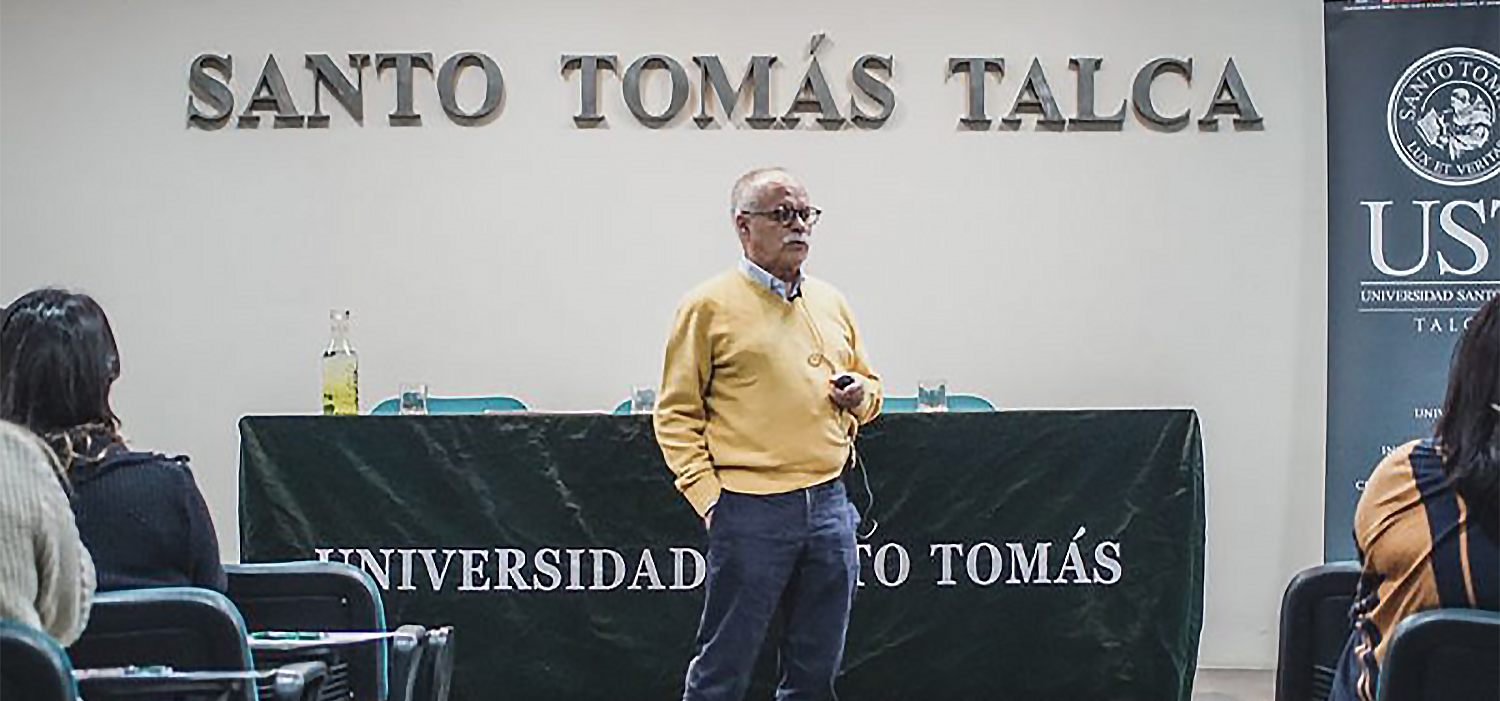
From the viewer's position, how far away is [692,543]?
3996 mm

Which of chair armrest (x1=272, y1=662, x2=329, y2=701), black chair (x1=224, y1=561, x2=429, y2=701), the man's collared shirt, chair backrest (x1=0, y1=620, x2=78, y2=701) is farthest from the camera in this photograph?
the man's collared shirt

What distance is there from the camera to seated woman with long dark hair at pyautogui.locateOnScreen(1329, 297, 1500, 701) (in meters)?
1.94

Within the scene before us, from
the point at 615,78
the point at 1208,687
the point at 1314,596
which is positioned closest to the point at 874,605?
the point at 1208,687

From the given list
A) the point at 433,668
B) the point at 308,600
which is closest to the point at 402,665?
the point at 433,668

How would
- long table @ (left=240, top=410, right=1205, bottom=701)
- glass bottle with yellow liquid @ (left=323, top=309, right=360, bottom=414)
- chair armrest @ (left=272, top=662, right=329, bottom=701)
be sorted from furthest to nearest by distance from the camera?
glass bottle with yellow liquid @ (left=323, top=309, right=360, bottom=414), long table @ (left=240, top=410, right=1205, bottom=701), chair armrest @ (left=272, top=662, right=329, bottom=701)

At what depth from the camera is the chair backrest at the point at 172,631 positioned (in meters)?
2.12

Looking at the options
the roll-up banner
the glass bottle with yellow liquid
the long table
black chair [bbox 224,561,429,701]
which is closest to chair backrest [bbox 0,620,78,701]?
black chair [bbox 224,561,429,701]

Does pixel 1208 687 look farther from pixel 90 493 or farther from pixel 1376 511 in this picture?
pixel 90 493

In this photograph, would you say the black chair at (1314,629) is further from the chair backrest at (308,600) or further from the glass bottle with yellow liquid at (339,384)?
the glass bottle with yellow liquid at (339,384)

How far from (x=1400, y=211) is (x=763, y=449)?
8.81 feet

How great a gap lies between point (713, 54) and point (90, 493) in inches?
127

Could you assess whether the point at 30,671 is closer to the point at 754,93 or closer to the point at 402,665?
the point at 402,665

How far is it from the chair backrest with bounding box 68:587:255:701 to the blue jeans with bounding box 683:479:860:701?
4.12 ft

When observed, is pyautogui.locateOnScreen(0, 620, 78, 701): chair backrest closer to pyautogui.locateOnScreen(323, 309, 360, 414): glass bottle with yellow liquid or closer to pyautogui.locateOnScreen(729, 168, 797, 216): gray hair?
pyautogui.locateOnScreen(729, 168, 797, 216): gray hair
